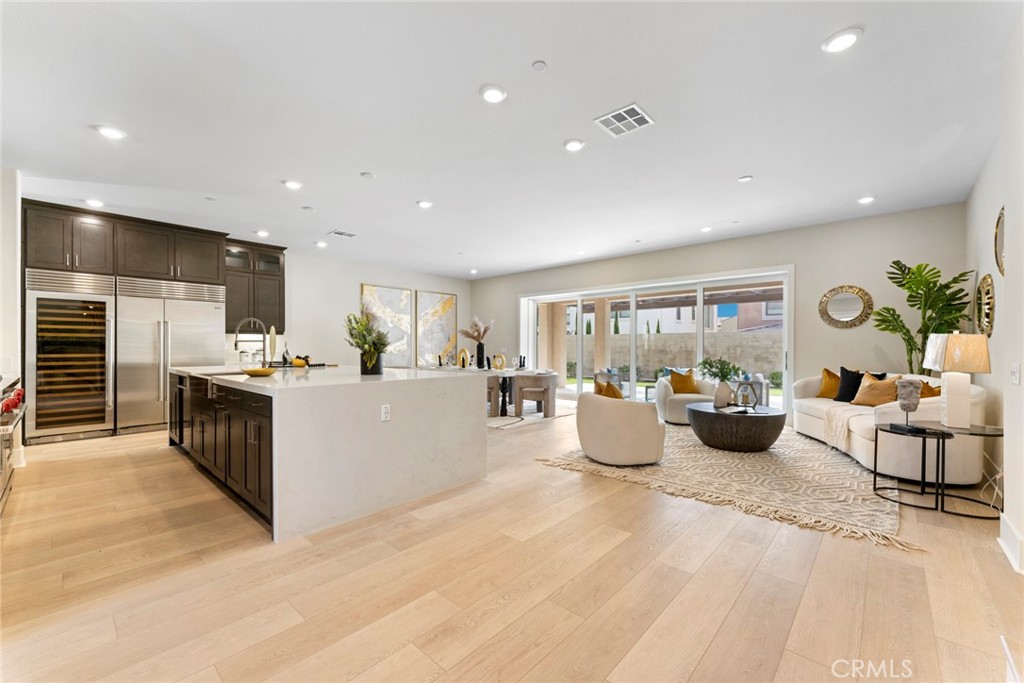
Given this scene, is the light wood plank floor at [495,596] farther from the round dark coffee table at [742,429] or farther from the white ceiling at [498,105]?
the white ceiling at [498,105]

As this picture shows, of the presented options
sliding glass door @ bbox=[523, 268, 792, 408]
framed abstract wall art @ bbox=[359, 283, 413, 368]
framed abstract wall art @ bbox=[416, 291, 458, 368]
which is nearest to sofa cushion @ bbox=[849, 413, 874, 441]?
sliding glass door @ bbox=[523, 268, 792, 408]

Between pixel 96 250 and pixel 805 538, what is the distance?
24.4 feet

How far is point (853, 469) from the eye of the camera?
3822 millimetres

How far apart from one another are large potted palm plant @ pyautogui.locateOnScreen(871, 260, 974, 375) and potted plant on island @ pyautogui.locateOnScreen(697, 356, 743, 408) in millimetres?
1612

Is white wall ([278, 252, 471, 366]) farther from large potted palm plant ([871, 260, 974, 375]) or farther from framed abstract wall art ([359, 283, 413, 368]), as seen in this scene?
→ large potted palm plant ([871, 260, 974, 375])

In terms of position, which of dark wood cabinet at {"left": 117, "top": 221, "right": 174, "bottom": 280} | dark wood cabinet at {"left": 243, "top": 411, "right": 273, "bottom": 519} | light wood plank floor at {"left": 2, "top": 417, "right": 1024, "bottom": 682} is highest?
dark wood cabinet at {"left": 117, "top": 221, "right": 174, "bottom": 280}

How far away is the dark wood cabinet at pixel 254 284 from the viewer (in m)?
6.48

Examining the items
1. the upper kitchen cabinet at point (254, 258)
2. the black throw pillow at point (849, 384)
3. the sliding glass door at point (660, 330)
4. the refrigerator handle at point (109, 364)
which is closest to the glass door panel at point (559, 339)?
the sliding glass door at point (660, 330)

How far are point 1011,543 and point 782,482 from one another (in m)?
1.30

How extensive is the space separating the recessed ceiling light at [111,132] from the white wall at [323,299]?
415 cm

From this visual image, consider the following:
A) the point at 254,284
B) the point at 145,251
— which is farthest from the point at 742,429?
the point at 145,251

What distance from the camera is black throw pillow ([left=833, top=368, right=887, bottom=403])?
4777 millimetres

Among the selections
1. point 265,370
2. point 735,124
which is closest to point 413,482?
point 265,370

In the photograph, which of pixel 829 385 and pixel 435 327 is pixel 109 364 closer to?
pixel 435 327
